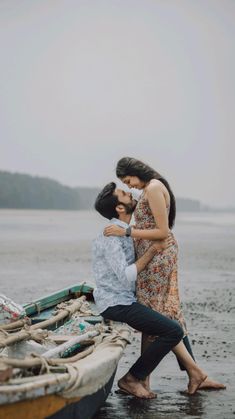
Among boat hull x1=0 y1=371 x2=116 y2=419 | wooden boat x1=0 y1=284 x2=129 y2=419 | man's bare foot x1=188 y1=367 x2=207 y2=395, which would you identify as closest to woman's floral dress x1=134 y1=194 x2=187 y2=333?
wooden boat x1=0 y1=284 x2=129 y2=419

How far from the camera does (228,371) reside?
8836mm

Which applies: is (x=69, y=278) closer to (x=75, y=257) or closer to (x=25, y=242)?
(x=75, y=257)

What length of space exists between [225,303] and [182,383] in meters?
6.79

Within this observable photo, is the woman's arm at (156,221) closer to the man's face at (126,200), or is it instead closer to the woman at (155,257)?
the woman at (155,257)

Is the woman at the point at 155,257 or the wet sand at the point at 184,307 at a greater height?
the woman at the point at 155,257

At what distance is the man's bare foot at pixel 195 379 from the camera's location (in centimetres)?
779

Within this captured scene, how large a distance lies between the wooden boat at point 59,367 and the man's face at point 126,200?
40.2 inches

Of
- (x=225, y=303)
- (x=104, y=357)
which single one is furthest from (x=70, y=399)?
(x=225, y=303)

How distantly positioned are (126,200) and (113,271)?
2.04 ft

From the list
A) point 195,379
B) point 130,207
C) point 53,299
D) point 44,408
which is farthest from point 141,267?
point 53,299

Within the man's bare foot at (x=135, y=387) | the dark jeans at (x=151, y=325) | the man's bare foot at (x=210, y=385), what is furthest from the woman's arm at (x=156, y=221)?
the man's bare foot at (x=210, y=385)

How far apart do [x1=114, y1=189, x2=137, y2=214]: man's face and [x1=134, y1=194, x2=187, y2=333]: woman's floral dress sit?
2.3 inches

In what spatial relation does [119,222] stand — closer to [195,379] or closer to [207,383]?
[195,379]

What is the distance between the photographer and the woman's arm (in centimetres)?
724
